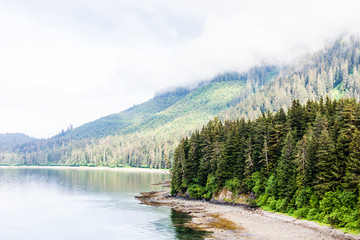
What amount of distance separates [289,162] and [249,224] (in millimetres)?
16949

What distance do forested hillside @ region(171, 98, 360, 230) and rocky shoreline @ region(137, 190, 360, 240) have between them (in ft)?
7.49

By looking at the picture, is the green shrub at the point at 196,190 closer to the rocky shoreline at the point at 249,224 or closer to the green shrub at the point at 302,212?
the rocky shoreline at the point at 249,224

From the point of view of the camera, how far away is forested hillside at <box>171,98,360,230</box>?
188 ft

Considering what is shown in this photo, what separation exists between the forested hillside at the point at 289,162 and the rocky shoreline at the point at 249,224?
7.49 feet

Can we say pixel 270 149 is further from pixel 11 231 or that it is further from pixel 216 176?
pixel 11 231

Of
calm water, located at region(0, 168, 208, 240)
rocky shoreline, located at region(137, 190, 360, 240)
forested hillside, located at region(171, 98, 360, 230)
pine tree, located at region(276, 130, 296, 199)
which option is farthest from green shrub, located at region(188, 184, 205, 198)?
pine tree, located at region(276, 130, 296, 199)

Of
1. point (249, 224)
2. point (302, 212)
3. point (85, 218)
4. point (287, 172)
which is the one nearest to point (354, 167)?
point (302, 212)

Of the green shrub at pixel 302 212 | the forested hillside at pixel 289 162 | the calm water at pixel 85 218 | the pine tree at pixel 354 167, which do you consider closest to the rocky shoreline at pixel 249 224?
the green shrub at pixel 302 212

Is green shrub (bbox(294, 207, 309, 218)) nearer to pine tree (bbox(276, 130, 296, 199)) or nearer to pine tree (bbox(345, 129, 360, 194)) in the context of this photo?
pine tree (bbox(276, 130, 296, 199))

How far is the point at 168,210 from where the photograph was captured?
278 ft

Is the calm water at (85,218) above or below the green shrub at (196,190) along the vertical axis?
below

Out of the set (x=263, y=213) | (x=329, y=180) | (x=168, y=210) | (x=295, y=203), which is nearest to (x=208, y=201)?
(x=168, y=210)

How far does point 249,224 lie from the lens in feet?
212

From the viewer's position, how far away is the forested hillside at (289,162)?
57.2 meters
